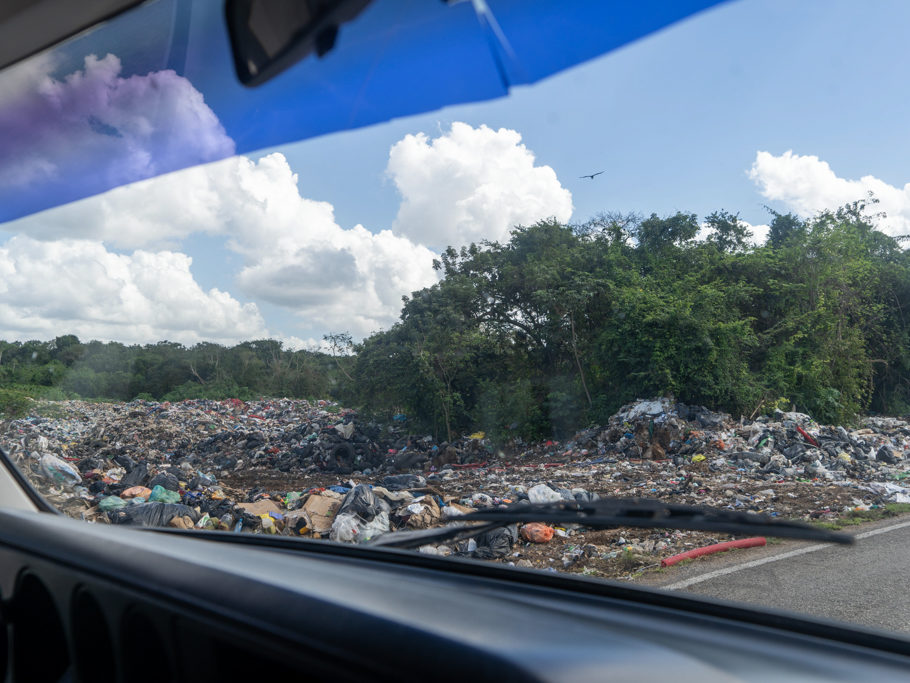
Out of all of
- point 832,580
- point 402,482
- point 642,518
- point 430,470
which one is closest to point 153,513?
point 402,482

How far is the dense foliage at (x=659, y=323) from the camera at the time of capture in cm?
169

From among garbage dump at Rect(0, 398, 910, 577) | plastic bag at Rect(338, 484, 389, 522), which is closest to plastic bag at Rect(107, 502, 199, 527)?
garbage dump at Rect(0, 398, 910, 577)

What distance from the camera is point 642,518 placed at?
4.10 feet

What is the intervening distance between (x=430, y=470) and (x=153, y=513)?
1.58 meters

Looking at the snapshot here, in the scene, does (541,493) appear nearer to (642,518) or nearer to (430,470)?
(642,518)

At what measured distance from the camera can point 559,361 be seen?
1954 millimetres

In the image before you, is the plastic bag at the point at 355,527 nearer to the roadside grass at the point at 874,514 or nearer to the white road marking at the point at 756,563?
the white road marking at the point at 756,563

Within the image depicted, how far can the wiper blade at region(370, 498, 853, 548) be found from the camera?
1.13 meters

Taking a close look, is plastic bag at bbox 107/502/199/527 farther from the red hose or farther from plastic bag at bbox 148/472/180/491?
the red hose

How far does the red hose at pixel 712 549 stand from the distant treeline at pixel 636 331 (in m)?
0.46

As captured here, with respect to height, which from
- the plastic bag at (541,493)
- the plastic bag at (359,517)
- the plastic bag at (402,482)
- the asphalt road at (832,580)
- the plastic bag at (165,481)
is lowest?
the asphalt road at (832,580)

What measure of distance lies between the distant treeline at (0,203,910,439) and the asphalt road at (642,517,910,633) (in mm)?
441

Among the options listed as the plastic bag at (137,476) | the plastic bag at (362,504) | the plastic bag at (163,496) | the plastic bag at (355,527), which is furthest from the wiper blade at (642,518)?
the plastic bag at (137,476)

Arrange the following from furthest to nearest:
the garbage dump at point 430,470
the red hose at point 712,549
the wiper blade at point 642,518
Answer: the garbage dump at point 430,470, the red hose at point 712,549, the wiper blade at point 642,518
